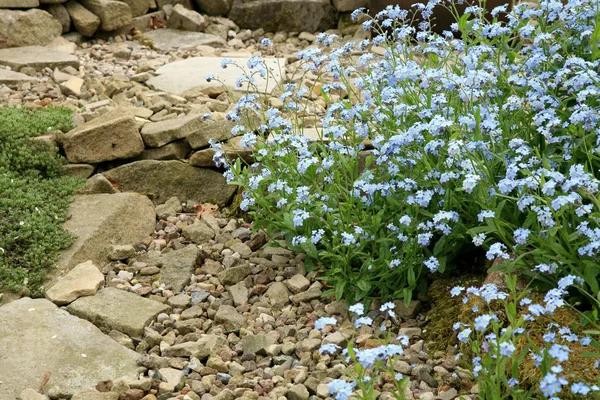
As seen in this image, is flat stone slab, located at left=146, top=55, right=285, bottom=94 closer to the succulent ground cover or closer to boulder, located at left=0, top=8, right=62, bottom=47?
boulder, located at left=0, top=8, right=62, bottom=47

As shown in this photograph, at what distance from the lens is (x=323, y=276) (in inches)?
160

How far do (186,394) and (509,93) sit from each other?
2081mm

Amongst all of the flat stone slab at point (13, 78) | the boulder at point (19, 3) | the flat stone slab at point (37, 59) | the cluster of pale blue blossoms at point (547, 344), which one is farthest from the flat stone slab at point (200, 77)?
the cluster of pale blue blossoms at point (547, 344)

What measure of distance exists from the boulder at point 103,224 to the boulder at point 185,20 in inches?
156

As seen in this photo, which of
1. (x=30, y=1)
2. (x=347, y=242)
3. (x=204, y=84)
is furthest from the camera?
(x=30, y=1)

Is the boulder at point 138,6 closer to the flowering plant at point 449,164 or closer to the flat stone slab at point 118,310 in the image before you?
the flowering plant at point 449,164

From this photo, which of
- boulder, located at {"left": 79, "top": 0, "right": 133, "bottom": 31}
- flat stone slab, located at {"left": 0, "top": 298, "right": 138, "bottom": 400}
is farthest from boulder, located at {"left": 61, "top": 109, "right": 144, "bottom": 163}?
boulder, located at {"left": 79, "top": 0, "right": 133, "bottom": 31}

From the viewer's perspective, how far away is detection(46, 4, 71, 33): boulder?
25.9 feet

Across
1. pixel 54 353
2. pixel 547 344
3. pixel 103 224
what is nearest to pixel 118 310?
pixel 54 353

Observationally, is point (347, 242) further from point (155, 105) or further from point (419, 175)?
point (155, 105)

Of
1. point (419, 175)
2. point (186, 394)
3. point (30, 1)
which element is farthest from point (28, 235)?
point (30, 1)

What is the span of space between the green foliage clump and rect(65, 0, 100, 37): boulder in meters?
2.52

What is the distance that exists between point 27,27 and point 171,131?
120 inches

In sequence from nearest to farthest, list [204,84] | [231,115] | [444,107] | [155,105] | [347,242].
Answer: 1. [347,242]
2. [444,107]
3. [231,115]
4. [155,105]
5. [204,84]
